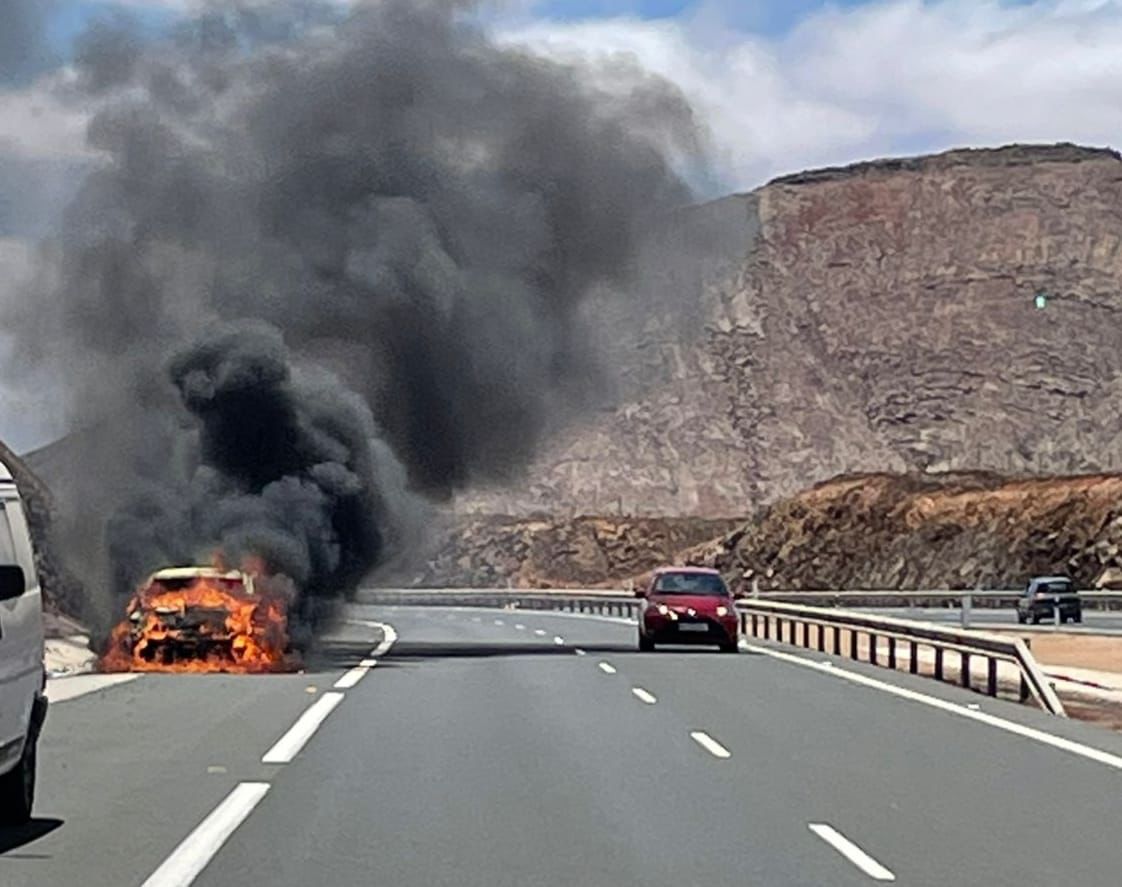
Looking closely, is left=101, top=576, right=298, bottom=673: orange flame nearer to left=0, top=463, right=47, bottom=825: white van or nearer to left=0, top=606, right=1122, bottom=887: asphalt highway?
left=0, top=606, right=1122, bottom=887: asphalt highway

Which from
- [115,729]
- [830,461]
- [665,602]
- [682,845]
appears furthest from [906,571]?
[682,845]

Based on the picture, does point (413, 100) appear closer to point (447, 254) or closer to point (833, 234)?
point (447, 254)

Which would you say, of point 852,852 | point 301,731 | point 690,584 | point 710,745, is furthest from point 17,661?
point 690,584

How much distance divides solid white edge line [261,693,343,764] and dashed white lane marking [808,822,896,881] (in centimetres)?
528

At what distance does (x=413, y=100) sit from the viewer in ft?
162

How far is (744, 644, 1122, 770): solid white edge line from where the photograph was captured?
53.4 ft

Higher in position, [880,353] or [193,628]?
[880,353]

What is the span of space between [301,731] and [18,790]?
6.56 m

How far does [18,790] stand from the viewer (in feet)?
37.6

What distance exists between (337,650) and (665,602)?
6273 mm

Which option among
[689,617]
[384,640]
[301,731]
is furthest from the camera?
[384,640]

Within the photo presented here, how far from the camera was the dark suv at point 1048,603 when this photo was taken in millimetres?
54531

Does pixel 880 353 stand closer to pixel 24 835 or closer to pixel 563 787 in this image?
pixel 563 787

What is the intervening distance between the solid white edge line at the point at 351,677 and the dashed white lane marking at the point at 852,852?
13274 millimetres
